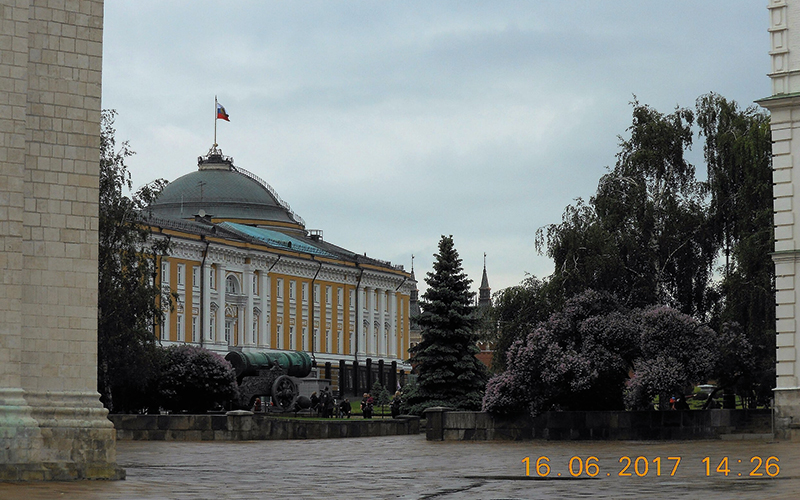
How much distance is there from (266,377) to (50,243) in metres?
32.5

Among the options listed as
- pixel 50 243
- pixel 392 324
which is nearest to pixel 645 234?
pixel 50 243

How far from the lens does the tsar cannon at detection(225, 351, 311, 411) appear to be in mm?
49156

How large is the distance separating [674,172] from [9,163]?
28228 mm

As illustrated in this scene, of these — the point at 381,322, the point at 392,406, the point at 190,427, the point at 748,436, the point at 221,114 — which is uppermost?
the point at 221,114

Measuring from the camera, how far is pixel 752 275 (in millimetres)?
35125

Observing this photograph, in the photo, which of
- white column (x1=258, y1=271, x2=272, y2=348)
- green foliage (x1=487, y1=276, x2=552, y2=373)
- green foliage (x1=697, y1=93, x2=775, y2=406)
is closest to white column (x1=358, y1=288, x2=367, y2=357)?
white column (x1=258, y1=271, x2=272, y2=348)

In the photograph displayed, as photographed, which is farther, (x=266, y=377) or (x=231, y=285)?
(x=231, y=285)

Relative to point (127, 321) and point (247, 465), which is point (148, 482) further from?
point (127, 321)

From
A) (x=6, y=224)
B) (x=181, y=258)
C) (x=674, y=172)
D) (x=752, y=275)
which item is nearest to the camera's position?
(x=6, y=224)

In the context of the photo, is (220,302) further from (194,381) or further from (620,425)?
(620,425)

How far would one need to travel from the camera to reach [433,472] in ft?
66.6

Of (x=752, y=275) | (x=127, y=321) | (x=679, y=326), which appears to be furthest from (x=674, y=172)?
(x=127, y=321)

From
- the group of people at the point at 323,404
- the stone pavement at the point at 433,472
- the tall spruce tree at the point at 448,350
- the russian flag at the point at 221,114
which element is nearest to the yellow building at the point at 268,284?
the russian flag at the point at 221,114
